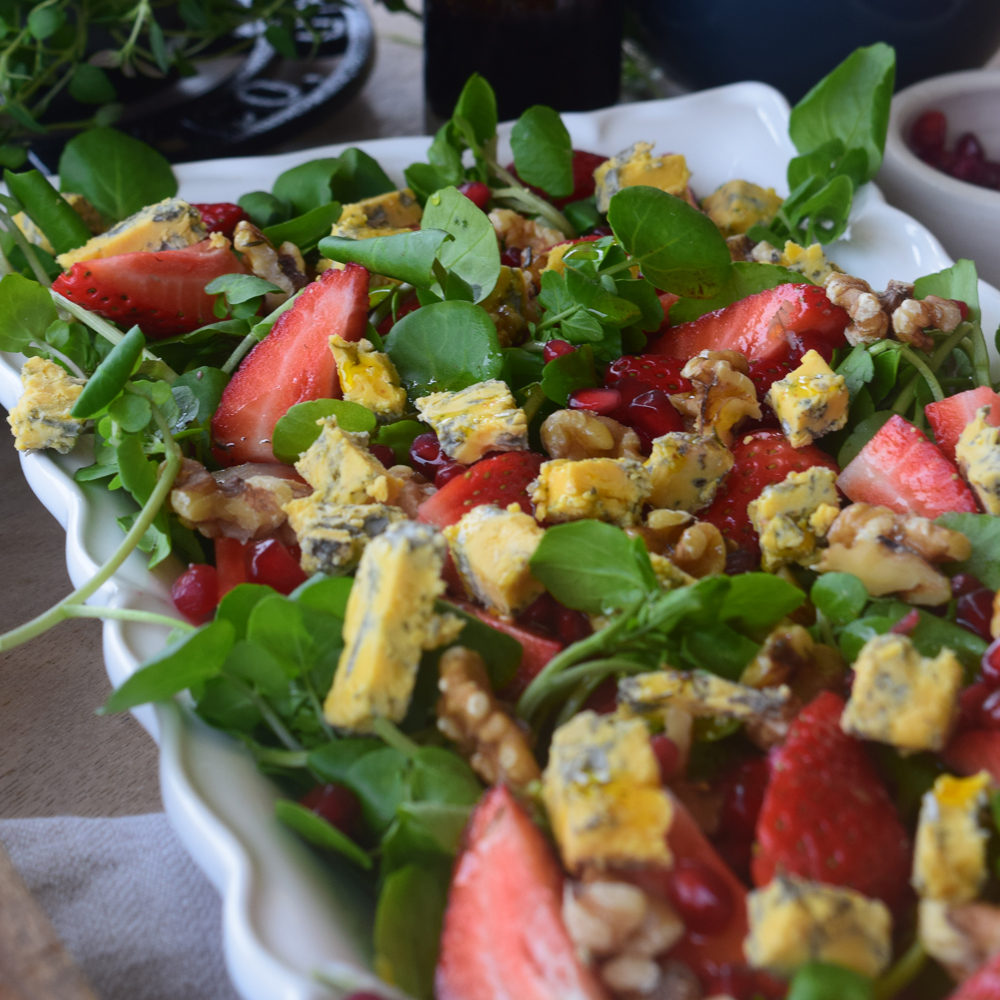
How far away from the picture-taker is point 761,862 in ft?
1.96

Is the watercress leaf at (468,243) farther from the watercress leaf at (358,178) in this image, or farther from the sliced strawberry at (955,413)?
the sliced strawberry at (955,413)

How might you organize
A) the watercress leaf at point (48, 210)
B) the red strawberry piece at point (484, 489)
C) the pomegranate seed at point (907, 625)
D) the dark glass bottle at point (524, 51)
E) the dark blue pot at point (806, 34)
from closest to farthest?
the pomegranate seed at point (907, 625) < the red strawberry piece at point (484, 489) < the watercress leaf at point (48, 210) < the dark glass bottle at point (524, 51) < the dark blue pot at point (806, 34)

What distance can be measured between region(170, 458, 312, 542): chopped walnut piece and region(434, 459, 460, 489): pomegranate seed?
136 mm

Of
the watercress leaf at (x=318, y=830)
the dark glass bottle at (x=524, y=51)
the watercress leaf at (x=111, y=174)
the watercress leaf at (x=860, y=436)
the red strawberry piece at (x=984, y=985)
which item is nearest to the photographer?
the red strawberry piece at (x=984, y=985)

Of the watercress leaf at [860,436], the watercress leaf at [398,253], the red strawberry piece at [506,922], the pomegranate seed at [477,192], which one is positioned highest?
the watercress leaf at [398,253]

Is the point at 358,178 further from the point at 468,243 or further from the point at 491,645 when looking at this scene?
the point at 491,645

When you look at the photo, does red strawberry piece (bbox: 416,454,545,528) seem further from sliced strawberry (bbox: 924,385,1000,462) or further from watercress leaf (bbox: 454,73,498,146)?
watercress leaf (bbox: 454,73,498,146)

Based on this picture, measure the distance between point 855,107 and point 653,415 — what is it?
621 mm

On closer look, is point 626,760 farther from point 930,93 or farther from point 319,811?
point 930,93

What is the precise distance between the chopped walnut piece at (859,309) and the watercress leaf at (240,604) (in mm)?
664

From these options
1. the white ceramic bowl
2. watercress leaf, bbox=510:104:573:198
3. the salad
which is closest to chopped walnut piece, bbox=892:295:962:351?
the salad

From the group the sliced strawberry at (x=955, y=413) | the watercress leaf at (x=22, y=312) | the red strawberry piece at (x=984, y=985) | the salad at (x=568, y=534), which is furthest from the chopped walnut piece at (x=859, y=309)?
the watercress leaf at (x=22, y=312)

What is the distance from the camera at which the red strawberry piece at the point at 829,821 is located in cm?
60

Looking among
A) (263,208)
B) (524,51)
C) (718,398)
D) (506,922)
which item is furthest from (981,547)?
(524,51)
